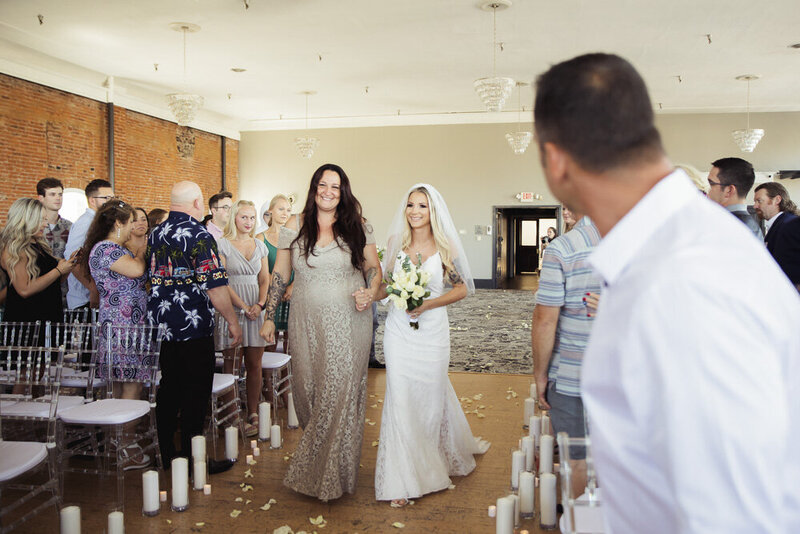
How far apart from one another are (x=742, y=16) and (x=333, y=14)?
5981 millimetres

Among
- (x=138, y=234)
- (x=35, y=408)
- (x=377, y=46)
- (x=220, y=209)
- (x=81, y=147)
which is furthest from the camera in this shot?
(x=81, y=147)

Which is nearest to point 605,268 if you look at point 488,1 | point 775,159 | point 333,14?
point 488,1

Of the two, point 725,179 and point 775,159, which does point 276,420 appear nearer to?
point 725,179

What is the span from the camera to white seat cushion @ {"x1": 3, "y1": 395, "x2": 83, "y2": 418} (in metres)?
3.62

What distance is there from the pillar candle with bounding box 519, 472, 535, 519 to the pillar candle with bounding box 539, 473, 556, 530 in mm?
116

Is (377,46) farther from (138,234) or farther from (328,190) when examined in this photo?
(328,190)

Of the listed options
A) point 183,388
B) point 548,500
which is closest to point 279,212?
point 183,388

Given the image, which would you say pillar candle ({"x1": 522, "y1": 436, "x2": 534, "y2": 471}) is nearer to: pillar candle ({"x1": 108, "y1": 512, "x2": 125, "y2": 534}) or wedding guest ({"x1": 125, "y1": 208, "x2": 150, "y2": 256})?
pillar candle ({"x1": 108, "y1": 512, "x2": 125, "y2": 534})

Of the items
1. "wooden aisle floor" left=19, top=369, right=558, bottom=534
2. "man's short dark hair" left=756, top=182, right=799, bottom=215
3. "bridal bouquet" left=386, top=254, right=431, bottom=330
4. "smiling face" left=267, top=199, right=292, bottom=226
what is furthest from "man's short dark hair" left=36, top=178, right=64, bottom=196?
"man's short dark hair" left=756, top=182, right=799, bottom=215

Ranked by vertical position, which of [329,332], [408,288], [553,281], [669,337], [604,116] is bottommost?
[329,332]

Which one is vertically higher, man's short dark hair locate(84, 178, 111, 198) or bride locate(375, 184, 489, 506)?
man's short dark hair locate(84, 178, 111, 198)

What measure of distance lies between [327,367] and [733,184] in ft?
9.56

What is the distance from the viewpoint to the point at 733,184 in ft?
13.5

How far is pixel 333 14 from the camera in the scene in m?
8.99
